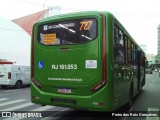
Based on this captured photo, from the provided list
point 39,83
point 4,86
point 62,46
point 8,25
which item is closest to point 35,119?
point 39,83

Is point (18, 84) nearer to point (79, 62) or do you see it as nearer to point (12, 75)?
point (12, 75)

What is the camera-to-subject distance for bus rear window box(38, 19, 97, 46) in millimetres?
8031

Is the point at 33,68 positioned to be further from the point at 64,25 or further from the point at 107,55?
the point at 107,55

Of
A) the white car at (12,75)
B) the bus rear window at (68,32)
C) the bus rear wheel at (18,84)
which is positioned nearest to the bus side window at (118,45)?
the bus rear window at (68,32)

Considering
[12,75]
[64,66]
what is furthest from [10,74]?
[64,66]

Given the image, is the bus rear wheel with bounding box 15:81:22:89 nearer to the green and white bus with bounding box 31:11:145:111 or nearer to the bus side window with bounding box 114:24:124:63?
the green and white bus with bounding box 31:11:145:111

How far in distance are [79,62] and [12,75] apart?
1380 cm

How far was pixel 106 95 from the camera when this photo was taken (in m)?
7.63

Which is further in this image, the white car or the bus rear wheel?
the bus rear wheel

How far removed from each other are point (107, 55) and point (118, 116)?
3.04 m

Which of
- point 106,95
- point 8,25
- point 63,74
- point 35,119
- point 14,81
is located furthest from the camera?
point 8,25

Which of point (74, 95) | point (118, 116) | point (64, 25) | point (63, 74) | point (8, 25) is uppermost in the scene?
point (8, 25)

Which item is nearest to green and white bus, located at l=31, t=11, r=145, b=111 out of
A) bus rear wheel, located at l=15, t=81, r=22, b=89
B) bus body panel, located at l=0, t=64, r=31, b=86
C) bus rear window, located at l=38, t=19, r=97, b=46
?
bus rear window, located at l=38, t=19, r=97, b=46

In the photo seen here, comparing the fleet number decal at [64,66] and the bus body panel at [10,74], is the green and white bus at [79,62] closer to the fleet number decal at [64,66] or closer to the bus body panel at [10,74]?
the fleet number decal at [64,66]
